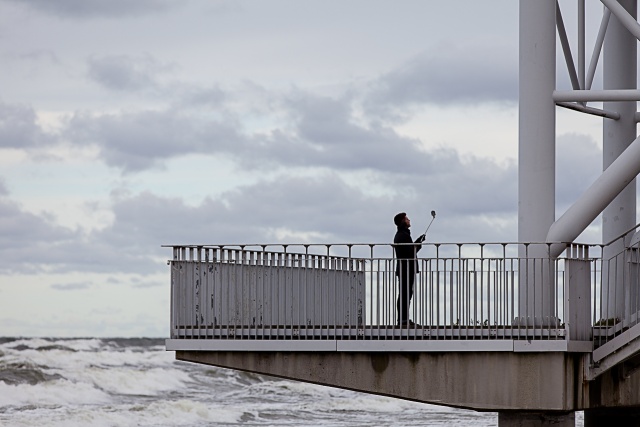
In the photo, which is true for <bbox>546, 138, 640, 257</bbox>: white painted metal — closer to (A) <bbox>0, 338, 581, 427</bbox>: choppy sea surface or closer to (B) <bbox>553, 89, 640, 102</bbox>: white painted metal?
(B) <bbox>553, 89, 640, 102</bbox>: white painted metal

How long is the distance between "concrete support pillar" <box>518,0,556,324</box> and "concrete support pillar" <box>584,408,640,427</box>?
184 inches

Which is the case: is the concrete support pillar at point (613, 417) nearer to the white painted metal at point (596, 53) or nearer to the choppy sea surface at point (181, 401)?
the white painted metal at point (596, 53)

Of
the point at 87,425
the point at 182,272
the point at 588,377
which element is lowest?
the point at 87,425

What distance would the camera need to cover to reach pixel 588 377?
23125mm

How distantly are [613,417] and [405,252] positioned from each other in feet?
21.1

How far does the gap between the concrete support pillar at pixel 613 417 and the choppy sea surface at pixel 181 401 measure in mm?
21458

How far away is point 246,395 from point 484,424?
24.0 metres

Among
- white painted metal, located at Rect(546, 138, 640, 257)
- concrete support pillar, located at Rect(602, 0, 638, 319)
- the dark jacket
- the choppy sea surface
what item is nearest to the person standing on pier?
the dark jacket

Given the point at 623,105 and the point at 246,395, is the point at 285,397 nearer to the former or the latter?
the point at 246,395

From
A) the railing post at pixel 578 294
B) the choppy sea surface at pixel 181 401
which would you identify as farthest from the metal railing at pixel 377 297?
the choppy sea surface at pixel 181 401

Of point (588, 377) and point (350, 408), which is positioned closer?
point (588, 377)

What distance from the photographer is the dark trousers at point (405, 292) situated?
76.7 ft

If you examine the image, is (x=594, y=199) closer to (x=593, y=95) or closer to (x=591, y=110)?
(x=593, y=95)

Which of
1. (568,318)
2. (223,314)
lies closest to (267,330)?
(223,314)
